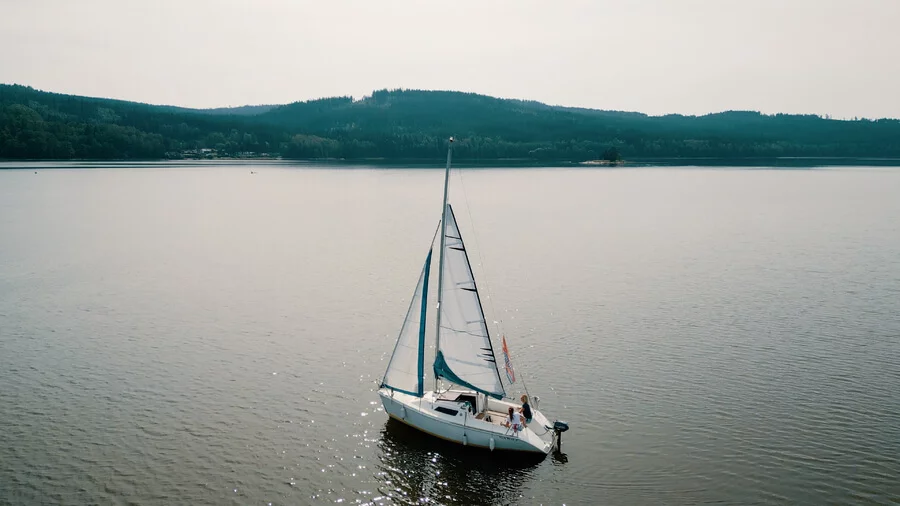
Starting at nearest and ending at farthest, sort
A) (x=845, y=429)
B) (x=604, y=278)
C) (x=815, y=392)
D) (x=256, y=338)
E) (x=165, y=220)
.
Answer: (x=845, y=429)
(x=815, y=392)
(x=256, y=338)
(x=604, y=278)
(x=165, y=220)

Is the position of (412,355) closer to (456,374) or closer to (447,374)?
(447,374)

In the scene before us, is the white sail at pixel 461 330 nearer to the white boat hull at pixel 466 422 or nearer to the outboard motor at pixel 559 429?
the white boat hull at pixel 466 422

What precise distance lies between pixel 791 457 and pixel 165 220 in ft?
341

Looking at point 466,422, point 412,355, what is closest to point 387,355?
point 412,355

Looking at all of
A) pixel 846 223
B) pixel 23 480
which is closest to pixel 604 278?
pixel 23 480

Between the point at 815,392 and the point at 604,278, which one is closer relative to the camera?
the point at 815,392

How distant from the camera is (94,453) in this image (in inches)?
1150

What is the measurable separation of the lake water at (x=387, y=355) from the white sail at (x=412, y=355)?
7.60ft

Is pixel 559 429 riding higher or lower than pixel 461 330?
lower

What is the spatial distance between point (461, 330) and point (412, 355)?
2.69 meters

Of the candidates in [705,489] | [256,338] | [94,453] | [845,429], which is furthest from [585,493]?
[256,338]

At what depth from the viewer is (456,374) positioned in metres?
31.1

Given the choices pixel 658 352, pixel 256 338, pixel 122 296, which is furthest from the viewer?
pixel 122 296

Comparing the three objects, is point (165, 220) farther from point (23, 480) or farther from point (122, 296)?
point (23, 480)
